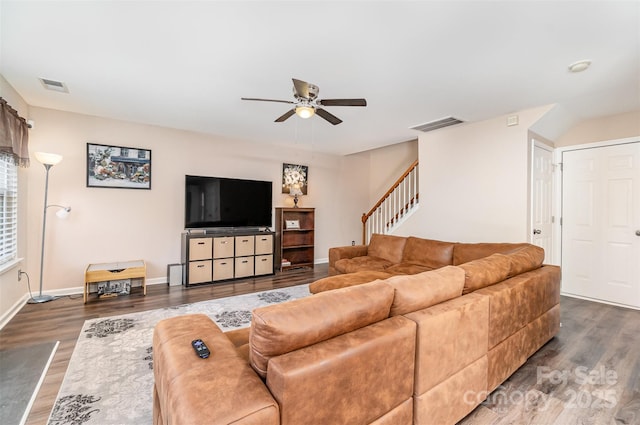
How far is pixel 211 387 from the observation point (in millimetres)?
947

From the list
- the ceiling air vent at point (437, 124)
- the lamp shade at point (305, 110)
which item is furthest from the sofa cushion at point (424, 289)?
the ceiling air vent at point (437, 124)

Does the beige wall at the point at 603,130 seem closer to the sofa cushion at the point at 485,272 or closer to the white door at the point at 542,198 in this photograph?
the white door at the point at 542,198

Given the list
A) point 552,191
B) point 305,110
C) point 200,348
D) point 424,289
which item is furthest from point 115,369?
point 552,191

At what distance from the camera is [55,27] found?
2.07 m

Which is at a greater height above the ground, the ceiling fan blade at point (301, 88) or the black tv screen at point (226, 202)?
the ceiling fan blade at point (301, 88)

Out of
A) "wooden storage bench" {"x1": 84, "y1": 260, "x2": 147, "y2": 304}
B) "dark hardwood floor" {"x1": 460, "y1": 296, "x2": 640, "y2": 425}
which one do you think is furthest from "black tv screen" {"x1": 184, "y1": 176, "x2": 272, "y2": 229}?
"dark hardwood floor" {"x1": 460, "y1": 296, "x2": 640, "y2": 425}

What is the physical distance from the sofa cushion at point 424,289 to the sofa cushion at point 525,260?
0.79 m

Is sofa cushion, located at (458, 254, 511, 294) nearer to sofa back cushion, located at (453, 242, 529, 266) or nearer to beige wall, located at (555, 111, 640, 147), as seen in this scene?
sofa back cushion, located at (453, 242, 529, 266)

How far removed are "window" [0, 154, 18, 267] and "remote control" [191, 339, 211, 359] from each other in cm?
336

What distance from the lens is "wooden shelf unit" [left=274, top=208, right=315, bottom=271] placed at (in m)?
5.66

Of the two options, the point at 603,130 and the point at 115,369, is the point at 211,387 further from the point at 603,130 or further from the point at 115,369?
the point at 603,130

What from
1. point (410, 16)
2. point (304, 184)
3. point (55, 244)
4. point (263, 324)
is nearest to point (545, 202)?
point (410, 16)

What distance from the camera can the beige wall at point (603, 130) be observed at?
12.0 ft

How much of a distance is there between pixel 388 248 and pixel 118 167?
13.8ft
